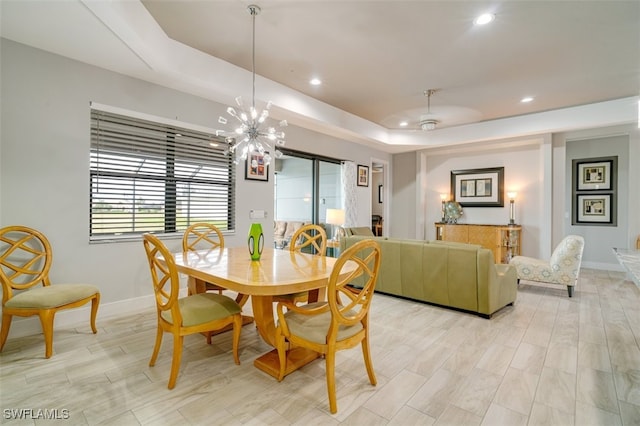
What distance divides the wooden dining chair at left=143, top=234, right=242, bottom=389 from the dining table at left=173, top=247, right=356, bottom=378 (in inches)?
6.5

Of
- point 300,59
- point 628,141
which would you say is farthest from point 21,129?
point 628,141

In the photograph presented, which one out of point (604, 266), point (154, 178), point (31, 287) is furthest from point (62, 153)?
point (604, 266)

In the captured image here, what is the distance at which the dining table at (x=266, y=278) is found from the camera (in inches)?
67.9

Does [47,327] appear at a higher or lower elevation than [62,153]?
lower

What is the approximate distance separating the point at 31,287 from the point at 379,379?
312 cm

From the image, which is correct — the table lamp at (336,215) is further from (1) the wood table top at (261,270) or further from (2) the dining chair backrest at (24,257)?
(2) the dining chair backrest at (24,257)

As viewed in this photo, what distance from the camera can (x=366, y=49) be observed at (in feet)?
10.6

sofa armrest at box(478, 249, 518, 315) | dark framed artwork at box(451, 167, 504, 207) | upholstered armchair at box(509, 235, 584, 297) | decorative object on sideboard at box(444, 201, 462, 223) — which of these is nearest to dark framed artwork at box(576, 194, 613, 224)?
dark framed artwork at box(451, 167, 504, 207)

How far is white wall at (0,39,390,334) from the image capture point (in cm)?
262

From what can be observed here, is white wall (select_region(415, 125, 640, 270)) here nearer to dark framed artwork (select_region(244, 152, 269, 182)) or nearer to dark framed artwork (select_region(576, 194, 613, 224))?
dark framed artwork (select_region(576, 194, 613, 224))

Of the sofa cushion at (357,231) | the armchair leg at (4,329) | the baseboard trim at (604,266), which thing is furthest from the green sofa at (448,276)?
the baseboard trim at (604,266)

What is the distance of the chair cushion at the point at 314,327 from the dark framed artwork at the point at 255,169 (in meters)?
2.80

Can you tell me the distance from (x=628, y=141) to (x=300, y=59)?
6.15 metres

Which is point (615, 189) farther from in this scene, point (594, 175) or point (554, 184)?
point (554, 184)
